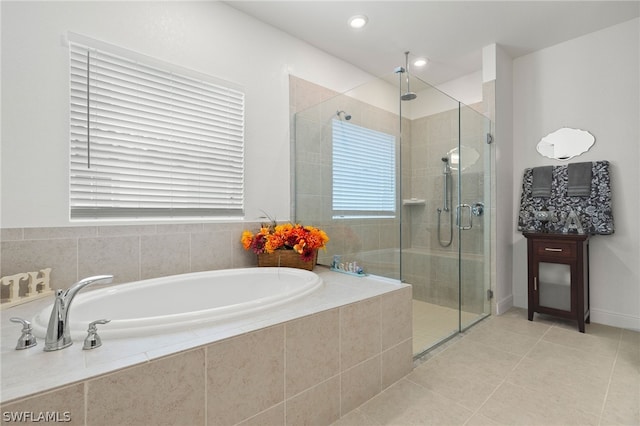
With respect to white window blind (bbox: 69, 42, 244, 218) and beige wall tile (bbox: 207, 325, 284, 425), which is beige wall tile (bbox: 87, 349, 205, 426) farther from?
white window blind (bbox: 69, 42, 244, 218)

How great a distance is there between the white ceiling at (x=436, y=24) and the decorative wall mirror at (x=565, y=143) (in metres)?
0.84

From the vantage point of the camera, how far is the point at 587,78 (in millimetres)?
2607

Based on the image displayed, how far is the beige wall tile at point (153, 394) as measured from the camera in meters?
0.83

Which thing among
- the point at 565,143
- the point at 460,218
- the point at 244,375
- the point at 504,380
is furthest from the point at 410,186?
the point at 244,375

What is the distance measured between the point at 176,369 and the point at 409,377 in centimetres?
134

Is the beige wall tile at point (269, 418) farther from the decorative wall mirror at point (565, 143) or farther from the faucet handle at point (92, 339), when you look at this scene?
the decorative wall mirror at point (565, 143)

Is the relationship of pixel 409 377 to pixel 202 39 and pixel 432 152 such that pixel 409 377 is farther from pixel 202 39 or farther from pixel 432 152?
pixel 202 39

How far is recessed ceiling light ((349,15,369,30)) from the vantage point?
2.37 m

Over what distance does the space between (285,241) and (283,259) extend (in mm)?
133

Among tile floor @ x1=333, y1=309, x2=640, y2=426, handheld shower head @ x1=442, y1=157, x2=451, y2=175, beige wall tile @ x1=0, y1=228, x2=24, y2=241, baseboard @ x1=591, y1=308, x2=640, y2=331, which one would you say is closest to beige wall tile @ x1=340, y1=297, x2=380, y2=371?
tile floor @ x1=333, y1=309, x2=640, y2=426

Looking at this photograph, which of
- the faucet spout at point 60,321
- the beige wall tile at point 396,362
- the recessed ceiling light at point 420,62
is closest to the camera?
the faucet spout at point 60,321

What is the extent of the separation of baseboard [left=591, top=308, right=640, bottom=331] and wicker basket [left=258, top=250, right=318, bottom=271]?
2.55 m

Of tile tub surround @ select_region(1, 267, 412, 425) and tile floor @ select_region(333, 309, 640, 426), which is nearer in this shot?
tile tub surround @ select_region(1, 267, 412, 425)

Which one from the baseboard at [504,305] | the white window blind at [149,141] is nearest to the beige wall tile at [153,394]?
the white window blind at [149,141]
